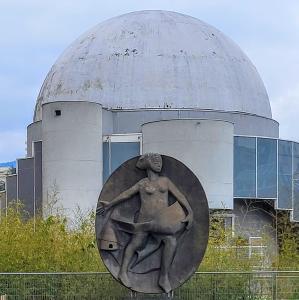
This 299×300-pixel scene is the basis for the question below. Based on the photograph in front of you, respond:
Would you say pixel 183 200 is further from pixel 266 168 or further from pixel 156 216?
pixel 266 168

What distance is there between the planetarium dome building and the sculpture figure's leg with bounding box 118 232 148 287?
24986 millimetres

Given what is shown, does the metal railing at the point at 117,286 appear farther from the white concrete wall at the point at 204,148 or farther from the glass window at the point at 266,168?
the glass window at the point at 266,168

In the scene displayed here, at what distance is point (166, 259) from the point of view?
44.2ft

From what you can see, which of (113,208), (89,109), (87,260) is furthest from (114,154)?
(113,208)

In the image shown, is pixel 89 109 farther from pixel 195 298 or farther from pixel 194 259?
pixel 194 259

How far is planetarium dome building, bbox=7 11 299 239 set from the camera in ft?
128

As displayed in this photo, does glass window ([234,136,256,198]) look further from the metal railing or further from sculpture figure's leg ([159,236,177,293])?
sculpture figure's leg ([159,236,177,293])

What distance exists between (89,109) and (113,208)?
2649cm

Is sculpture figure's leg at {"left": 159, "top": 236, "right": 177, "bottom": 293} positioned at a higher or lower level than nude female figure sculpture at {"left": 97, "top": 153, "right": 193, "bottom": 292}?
lower

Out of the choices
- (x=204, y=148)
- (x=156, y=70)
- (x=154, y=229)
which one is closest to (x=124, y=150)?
(x=204, y=148)

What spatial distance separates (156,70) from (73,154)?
686 centimetres

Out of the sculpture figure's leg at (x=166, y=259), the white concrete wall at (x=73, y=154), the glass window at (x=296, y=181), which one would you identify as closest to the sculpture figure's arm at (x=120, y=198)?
the sculpture figure's leg at (x=166, y=259)

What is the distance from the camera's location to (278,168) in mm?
41438

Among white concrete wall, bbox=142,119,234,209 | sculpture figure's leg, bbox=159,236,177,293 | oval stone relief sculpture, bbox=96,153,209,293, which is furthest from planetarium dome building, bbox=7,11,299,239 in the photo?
sculpture figure's leg, bbox=159,236,177,293
